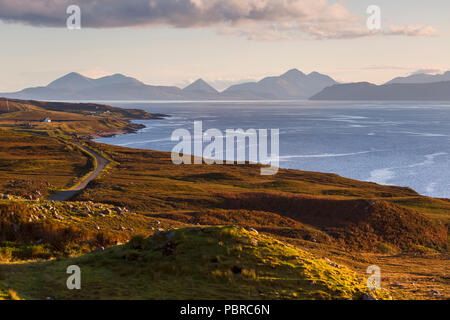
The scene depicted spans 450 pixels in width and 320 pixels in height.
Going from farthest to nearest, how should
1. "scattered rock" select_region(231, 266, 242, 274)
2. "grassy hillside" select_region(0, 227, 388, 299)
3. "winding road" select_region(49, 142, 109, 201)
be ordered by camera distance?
"winding road" select_region(49, 142, 109, 201) < "scattered rock" select_region(231, 266, 242, 274) < "grassy hillside" select_region(0, 227, 388, 299)

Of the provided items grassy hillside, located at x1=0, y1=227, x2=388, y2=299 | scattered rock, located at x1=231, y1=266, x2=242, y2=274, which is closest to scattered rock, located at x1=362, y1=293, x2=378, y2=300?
grassy hillside, located at x1=0, y1=227, x2=388, y2=299

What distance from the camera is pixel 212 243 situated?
1706cm

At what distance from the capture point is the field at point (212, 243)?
47.6ft

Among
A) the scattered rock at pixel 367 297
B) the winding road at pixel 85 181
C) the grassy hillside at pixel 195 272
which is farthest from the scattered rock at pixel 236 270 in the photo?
the winding road at pixel 85 181

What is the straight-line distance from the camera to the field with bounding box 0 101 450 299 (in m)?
14.5

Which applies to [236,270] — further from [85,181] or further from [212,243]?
[85,181]

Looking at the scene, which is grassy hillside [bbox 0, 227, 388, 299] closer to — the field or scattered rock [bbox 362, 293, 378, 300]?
the field

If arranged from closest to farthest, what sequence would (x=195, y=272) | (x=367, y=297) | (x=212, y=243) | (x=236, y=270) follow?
(x=367, y=297), (x=195, y=272), (x=236, y=270), (x=212, y=243)

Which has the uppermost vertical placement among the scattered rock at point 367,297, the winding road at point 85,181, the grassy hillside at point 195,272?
the grassy hillside at point 195,272

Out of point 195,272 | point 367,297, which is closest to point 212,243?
point 195,272

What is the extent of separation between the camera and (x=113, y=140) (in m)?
186

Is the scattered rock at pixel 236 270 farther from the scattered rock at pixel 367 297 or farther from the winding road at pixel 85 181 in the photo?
the winding road at pixel 85 181
